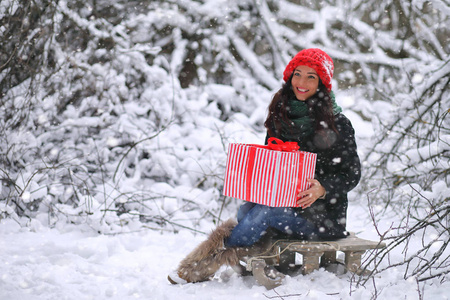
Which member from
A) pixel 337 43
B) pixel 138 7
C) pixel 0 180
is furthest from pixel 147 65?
pixel 337 43

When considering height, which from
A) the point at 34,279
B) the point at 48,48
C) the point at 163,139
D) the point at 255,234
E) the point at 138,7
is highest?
the point at 138,7

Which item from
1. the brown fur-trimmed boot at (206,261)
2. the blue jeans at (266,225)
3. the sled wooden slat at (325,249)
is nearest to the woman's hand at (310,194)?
the blue jeans at (266,225)

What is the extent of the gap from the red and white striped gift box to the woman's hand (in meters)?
0.03

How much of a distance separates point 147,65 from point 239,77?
4.94 ft

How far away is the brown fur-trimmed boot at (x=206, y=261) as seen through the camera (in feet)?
7.95

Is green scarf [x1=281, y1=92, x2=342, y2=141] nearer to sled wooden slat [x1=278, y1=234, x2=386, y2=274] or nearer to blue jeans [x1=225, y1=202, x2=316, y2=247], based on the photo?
blue jeans [x1=225, y1=202, x2=316, y2=247]

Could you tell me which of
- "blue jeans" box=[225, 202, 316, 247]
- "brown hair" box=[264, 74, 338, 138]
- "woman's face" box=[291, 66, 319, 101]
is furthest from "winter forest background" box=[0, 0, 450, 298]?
"woman's face" box=[291, 66, 319, 101]

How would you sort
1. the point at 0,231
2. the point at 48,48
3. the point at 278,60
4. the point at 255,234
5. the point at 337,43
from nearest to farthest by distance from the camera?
1. the point at 255,234
2. the point at 0,231
3. the point at 48,48
4. the point at 278,60
5. the point at 337,43

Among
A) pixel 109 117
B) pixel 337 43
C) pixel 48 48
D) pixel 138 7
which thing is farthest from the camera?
pixel 337 43

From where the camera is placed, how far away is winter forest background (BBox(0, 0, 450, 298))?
3646 mm

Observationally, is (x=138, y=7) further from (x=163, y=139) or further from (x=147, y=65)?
(x=163, y=139)

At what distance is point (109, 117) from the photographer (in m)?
4.99

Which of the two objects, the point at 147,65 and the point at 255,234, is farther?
the point at 147,65

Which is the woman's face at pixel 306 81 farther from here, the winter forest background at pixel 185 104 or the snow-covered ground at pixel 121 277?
the snow-covered ground at pixel 121 277
